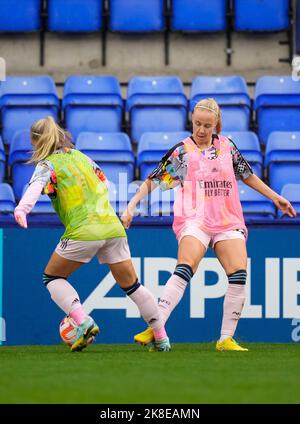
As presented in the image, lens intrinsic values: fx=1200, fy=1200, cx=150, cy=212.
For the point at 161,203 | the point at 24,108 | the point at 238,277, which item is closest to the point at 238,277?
the point at 238,277

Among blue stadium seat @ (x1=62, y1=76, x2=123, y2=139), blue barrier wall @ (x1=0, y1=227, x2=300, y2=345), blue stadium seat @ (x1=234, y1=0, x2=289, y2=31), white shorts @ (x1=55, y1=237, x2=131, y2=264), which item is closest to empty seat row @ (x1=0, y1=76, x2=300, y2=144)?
blue stadium seat @ (x1=62, y1=76, x2=123, y2=139)

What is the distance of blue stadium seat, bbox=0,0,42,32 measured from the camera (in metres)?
13.6

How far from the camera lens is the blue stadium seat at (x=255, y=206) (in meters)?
10.8

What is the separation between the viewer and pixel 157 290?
9.59 m

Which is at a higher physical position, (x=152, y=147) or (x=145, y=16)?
(x=145, y=16)

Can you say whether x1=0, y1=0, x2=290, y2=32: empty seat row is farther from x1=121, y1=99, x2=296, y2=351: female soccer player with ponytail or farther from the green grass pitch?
the green grass pitch

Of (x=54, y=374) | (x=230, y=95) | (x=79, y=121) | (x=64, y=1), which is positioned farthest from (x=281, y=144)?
(x=54, y=374)

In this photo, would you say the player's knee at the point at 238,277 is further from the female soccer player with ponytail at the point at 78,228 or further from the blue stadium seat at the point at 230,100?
the blue stadium seat at the point at 230,100

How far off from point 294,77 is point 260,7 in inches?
46.2

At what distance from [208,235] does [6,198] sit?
2945 mm

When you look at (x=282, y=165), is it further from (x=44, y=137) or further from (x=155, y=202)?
(x=44, y=137)

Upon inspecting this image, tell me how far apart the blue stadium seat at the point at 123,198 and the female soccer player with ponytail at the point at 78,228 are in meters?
2.05

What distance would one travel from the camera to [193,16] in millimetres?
13727
